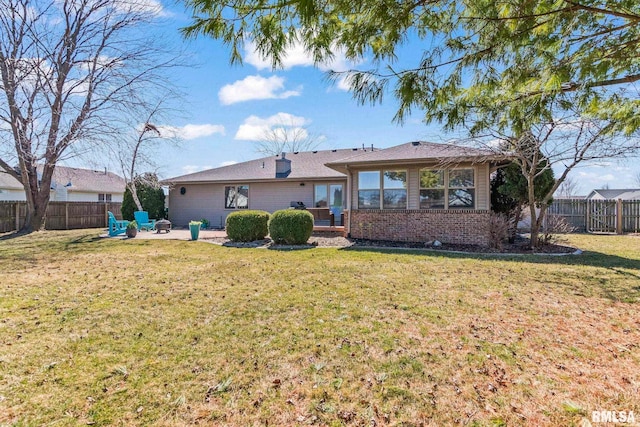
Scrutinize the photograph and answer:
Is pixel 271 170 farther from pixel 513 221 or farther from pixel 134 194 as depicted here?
pixel 513 221

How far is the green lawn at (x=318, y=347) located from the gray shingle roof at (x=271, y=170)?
34.3ft

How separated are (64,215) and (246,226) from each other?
39.9 ft

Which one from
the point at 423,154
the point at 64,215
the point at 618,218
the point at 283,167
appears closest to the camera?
the point at 423,154

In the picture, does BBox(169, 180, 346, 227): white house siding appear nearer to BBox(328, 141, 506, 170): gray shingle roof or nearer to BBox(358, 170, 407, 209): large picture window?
BBox(358, 170, 407, 209): large picture window

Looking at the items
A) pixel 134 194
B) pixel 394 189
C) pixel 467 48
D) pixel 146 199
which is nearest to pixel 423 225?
pixel 394 189

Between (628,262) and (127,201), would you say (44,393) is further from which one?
(127,201)

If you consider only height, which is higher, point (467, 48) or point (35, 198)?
point (467, 48)

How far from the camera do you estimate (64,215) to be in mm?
17234

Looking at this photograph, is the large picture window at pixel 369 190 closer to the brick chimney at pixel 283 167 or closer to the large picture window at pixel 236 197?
the brick chimney at pixel 283 167

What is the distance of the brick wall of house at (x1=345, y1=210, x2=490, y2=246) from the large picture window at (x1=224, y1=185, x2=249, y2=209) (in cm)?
793

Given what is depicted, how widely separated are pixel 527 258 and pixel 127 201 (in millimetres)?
18581

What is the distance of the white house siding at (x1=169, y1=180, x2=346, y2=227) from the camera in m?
16.9

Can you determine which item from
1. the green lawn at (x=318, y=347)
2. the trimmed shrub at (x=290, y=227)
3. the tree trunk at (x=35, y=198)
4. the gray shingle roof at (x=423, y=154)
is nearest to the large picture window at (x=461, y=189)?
the gray shingle roof at (x=423, y=154)

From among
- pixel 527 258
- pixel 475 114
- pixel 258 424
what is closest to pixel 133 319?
pixel 258 424
